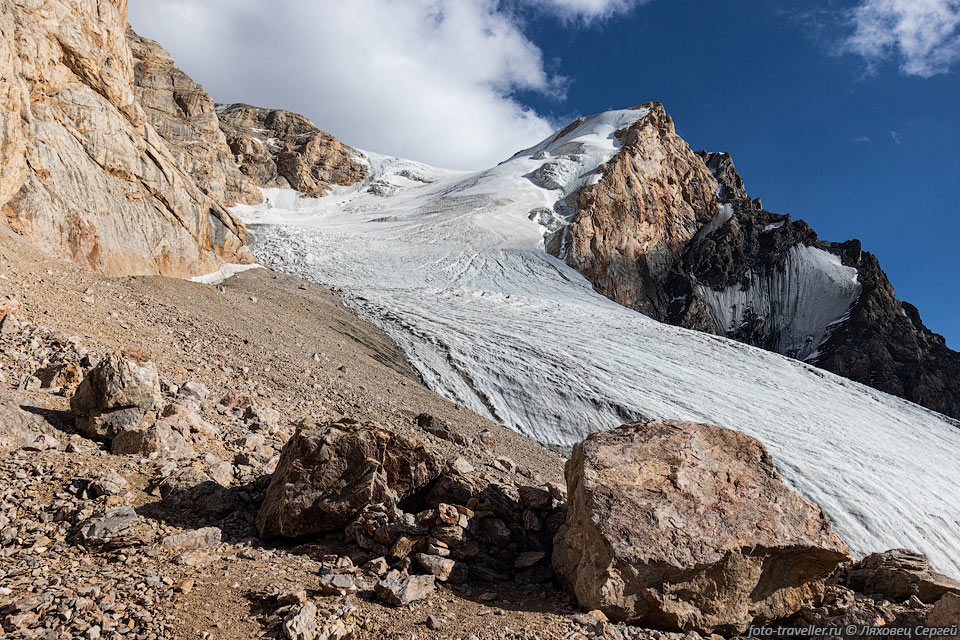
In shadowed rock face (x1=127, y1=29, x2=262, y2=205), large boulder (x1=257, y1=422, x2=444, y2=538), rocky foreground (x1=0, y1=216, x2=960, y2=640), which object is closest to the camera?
rocky foreground (x1=0, y1=216, x2=960, y2=640)

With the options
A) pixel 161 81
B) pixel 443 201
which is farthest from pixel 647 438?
pixel 161 81

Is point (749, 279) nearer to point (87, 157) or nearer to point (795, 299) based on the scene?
point (795, 299)

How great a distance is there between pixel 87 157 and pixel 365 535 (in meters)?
13.9

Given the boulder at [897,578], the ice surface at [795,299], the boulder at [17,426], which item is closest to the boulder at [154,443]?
the boulder at [17,426]

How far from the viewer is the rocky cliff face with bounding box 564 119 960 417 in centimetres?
4247

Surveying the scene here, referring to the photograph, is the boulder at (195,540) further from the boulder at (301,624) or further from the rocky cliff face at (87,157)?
the rocky cliff face at (87,157)

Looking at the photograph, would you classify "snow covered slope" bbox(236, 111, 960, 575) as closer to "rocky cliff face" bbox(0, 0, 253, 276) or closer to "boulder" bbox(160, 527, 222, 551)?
"rocky cliff face" bbox(0, 0, 253, 276)

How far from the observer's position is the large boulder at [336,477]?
4.91 meters

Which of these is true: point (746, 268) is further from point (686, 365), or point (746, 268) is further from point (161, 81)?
point (161, 81)

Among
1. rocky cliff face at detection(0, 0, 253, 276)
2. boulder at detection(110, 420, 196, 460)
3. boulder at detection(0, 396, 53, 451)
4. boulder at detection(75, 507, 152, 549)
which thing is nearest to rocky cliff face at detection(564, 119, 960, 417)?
rocky cliff face at detection(0, 0, 253, 276)

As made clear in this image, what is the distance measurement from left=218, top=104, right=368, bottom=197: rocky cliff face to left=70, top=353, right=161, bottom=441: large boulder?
57.1 meters

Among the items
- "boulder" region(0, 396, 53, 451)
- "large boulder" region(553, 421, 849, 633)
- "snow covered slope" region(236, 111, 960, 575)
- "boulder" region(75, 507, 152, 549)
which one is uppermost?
"snow covered slope" region(236, 111, 960, 575)

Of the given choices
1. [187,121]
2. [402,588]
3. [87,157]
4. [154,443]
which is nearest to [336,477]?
[402,588]

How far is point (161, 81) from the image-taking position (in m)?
46.9
